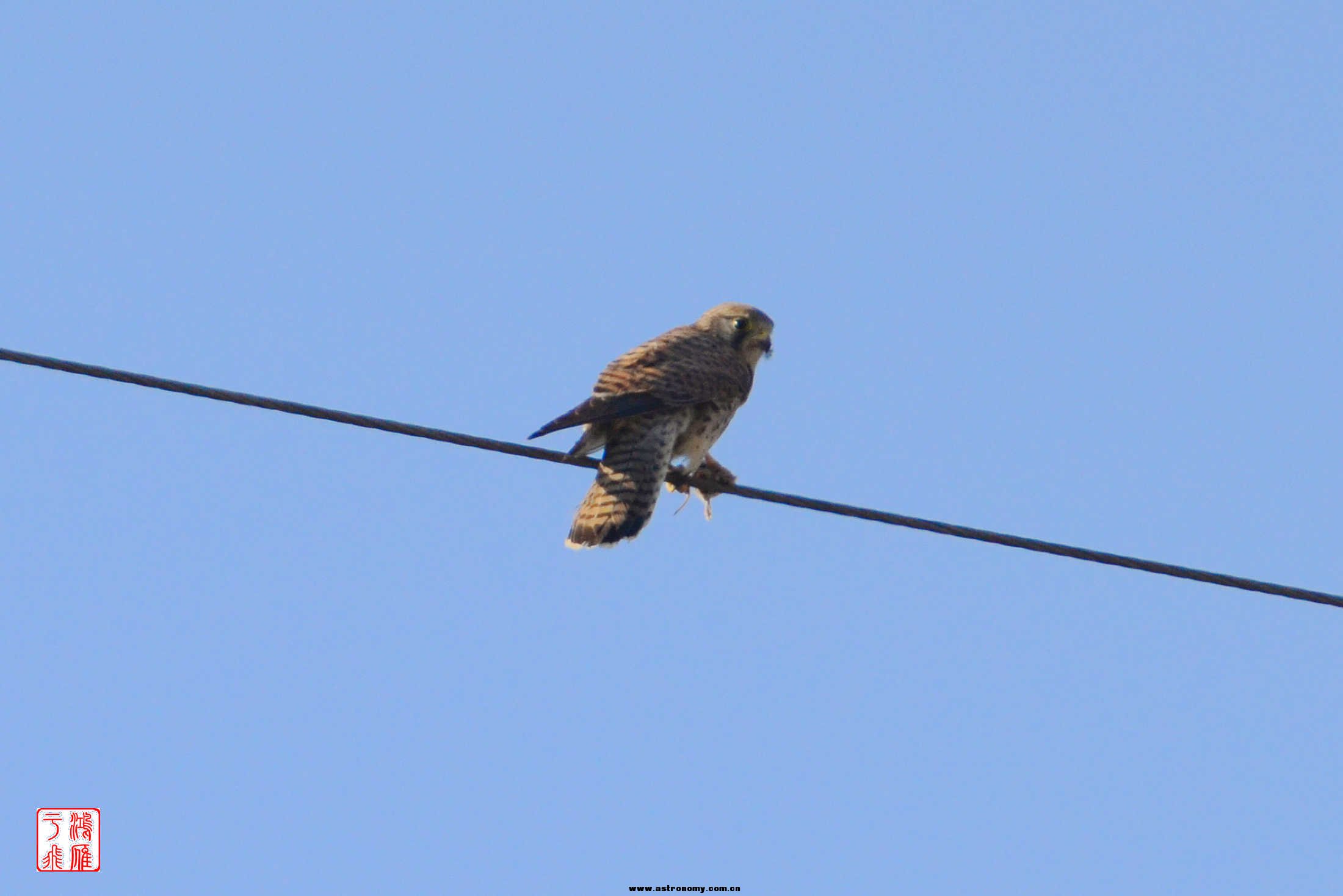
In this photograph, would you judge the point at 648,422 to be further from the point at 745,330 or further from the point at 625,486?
the point at 745,330

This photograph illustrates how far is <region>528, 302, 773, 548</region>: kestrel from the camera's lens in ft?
Answer: 25.4

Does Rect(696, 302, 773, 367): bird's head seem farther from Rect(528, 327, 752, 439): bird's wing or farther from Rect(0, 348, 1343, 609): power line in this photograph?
Rect(0, 348, 1343, 609): power line

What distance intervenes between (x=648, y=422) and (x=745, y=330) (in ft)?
5.04

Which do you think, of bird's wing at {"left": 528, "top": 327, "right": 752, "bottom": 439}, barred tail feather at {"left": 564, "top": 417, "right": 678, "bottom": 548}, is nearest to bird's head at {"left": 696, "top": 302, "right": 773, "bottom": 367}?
bird's wing at {"left": 528, "top": 327, "right": 752, "bottom": 439}

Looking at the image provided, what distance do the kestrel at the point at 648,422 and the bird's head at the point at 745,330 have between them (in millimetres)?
371

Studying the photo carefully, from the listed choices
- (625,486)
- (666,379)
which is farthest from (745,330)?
(625,486)

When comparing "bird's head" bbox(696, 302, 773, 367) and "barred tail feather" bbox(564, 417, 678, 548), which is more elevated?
"bird's head" bbox(696, 302, 773, 367)

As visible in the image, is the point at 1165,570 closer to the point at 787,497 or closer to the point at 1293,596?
the point at 1293,596

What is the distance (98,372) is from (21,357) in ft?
0.70

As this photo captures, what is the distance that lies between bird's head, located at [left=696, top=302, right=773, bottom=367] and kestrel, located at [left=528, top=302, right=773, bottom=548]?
1.22 ft

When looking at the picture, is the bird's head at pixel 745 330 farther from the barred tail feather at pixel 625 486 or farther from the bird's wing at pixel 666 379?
the barred tail feather at pixel 625 486

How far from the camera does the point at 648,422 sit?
8062 mm

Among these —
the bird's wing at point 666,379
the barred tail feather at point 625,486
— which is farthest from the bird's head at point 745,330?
the barred tail feather at point 625,486

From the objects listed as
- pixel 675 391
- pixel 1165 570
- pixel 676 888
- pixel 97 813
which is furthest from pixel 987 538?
pixel 97 813
